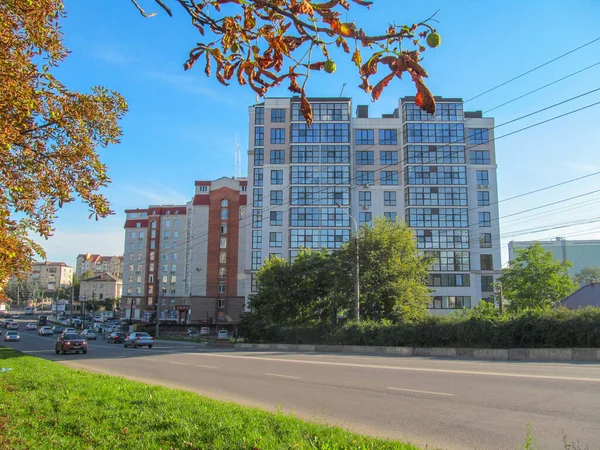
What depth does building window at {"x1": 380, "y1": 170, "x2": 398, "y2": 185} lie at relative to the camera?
2785 inches

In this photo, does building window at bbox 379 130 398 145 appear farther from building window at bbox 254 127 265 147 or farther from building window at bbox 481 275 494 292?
building window at bbox 481 275 494 292

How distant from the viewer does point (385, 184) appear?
71.3m

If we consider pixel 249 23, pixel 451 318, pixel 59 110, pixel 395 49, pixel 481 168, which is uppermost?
pixel 481 168

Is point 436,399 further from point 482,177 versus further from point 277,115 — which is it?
point 482,177

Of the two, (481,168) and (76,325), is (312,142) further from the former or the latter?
(76,325)

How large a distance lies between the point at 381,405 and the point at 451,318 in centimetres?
1895

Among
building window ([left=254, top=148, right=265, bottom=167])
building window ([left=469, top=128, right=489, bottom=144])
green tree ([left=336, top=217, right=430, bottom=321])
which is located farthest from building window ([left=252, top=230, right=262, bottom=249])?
building window ([left=469, top=128, right=489, bottom=144])

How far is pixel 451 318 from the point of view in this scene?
2712 cm

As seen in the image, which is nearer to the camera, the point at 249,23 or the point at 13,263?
the point at 249,23

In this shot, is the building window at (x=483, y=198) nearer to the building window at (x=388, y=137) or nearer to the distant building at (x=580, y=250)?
the building window at (x=388, y=137)

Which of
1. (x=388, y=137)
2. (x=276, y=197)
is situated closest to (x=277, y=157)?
(x=276, y=197)

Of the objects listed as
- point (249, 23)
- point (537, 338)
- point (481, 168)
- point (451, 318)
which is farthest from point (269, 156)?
point (249, 23)

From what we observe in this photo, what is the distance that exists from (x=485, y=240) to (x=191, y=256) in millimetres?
57000

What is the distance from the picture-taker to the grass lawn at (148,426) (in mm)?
5758
